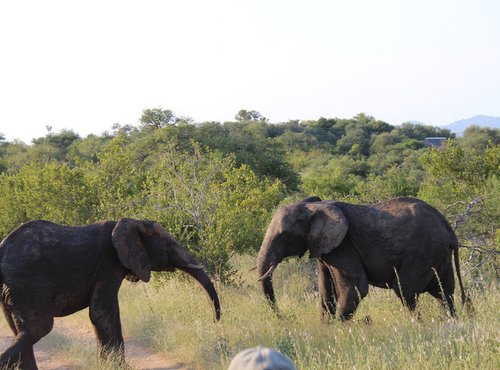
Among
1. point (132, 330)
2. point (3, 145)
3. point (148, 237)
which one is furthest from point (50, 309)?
point (3, 145)

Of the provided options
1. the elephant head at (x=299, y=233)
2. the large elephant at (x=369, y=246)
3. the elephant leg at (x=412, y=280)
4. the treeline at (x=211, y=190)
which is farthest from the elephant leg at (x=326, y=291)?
the treeline at (x=211, y=190)

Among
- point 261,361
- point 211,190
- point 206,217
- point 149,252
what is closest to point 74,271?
point 149,252

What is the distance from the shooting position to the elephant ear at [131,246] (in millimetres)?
7418

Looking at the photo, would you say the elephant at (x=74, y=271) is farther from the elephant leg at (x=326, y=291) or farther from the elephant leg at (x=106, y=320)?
the elephant leg at (x=326, y=291)

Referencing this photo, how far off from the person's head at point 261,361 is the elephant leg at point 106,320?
5392mm

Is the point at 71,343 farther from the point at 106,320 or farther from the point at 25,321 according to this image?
the point at 25,321

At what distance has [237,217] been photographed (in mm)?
12070

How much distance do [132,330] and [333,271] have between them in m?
3.28

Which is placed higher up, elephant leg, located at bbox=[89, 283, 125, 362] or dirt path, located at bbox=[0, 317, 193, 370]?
elephant leg, located at bbox=[89, 283, 125, 362]

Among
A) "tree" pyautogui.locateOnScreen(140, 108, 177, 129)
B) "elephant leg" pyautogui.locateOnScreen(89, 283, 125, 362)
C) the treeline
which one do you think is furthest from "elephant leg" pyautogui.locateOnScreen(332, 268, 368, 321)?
"tree" pyautogui.locateOnScreen(140, 108, 177, 129)

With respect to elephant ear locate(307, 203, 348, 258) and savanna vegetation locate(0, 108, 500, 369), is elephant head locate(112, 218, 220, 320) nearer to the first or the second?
savanna vegetation locate(0, 108, 500, 369)

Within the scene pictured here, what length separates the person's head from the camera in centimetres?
213

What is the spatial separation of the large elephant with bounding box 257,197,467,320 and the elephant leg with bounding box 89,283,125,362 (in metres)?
1.82

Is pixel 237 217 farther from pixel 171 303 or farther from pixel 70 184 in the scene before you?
pixel 70 184
